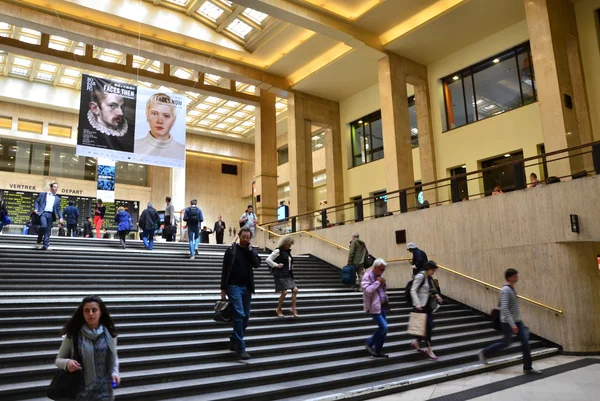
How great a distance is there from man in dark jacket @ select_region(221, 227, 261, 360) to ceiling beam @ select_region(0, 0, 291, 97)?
12741 millimetres

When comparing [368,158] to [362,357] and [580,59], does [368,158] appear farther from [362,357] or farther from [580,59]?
[362,357]

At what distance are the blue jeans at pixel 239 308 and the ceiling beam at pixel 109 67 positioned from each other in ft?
46.3

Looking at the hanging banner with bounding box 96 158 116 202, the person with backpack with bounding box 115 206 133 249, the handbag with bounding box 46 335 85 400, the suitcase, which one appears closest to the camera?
the handbag with bounding box 46 335 85 400

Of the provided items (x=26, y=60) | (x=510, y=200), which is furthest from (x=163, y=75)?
(x=510, y=200)

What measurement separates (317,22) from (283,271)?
32.5ft

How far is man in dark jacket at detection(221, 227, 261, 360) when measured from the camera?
6023 mm

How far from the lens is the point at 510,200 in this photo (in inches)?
398

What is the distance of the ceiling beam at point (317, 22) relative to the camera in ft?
46.1

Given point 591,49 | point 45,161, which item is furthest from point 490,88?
point 45,161

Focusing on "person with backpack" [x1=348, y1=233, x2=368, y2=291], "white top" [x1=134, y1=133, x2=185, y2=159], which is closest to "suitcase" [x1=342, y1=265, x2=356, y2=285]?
"person with backpack" [x1=348, y1=233, x2=368, y2=291]

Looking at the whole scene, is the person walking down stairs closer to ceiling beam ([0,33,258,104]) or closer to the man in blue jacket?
the man in blue jacket

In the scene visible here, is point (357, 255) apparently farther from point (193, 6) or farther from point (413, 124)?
point (193, 6)

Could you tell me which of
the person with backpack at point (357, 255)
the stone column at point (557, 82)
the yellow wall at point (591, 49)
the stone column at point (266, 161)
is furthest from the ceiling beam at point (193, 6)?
the yellow wall at point (591, 49)

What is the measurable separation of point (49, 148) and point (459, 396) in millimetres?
27810
